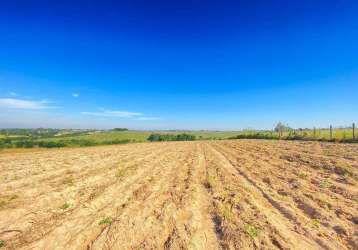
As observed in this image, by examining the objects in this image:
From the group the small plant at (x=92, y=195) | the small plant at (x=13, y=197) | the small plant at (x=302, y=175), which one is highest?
the small plant at (x=302, y=175)

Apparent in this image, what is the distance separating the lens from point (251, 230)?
15.4ft

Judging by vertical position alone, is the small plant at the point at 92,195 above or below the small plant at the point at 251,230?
below

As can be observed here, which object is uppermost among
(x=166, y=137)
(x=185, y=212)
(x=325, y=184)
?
(x=166, y=137)

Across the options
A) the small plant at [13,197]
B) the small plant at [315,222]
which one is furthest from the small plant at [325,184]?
the small plant at [13,197]

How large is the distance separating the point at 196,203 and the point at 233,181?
320 centimetres

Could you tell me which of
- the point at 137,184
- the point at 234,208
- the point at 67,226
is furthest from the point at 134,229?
the point at 137,184

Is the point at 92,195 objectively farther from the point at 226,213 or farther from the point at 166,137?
the point at 166,137

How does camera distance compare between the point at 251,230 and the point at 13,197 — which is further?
the point at 13,197

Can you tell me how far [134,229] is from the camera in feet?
16.3

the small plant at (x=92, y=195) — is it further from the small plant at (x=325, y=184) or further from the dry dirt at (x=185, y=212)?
the small plant at (x=325, y=184)

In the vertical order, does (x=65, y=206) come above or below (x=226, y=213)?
below

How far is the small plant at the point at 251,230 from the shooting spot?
446cm

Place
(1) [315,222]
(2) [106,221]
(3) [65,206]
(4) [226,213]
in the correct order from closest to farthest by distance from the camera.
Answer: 1. (1) [315,222]
2. (2) [106,221]
3. (4) [226,213]
4. (3) [65,206]

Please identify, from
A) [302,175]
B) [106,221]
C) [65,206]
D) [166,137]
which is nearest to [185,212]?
[106,221]
